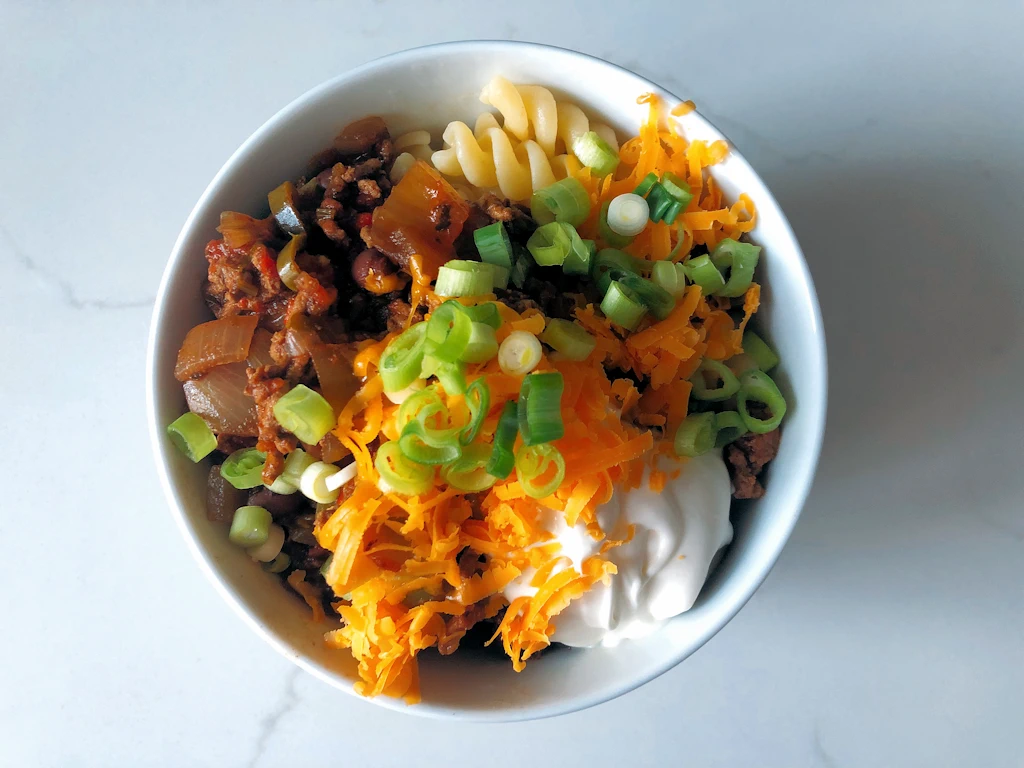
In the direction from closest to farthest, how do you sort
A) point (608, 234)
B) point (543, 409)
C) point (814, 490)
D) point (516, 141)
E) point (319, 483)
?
point (543, 409) → point (319, 483) → point (608, 234) → point (516, 141) → point (814, 490)

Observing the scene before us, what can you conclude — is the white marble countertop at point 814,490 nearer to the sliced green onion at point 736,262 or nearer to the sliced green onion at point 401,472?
the sliced green onion at point 736,262

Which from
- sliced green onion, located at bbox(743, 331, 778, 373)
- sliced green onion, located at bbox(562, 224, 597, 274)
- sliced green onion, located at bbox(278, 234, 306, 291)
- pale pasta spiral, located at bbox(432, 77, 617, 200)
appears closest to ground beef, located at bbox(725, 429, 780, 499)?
sliced green onion, located at bbox(743, 331, 778, 373)

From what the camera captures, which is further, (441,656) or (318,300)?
(441,656)

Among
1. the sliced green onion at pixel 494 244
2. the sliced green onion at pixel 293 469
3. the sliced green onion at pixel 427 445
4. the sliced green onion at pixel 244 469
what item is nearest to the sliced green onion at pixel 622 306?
the sliced green onion at pixel 494 244

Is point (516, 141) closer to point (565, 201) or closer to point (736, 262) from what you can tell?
point (565, 201)

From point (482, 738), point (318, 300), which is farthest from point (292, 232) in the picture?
point (482, 738)

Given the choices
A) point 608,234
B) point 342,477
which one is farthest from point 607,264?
point 342,477

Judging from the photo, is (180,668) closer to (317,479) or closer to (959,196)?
(317,479)
